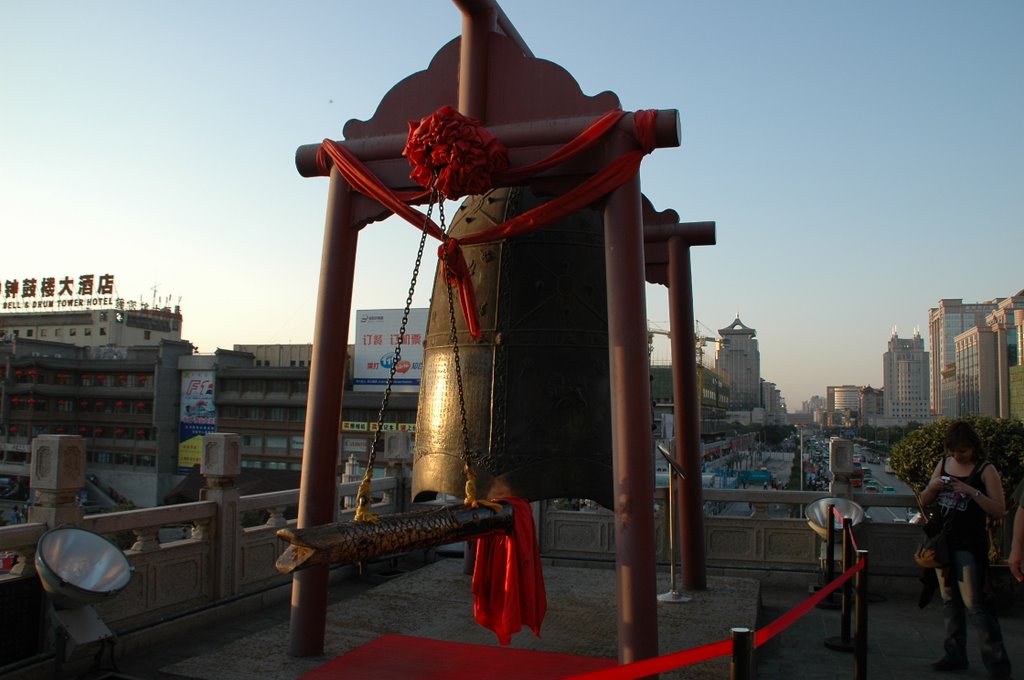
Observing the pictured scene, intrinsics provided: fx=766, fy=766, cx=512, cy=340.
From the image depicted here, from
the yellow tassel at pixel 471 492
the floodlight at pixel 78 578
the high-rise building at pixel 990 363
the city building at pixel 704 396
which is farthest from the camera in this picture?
the high-rise building at pixel 990 363

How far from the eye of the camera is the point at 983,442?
789 cm

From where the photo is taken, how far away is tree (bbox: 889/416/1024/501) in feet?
26.5

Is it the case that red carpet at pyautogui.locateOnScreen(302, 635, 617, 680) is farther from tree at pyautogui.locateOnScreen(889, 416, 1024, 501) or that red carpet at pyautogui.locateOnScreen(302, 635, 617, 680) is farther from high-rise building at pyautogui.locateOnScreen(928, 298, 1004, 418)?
high-rise building at pyautogui.locateOnScreen(928, 298, 1004, 418)

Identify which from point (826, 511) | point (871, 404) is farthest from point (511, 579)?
point (871, 404)

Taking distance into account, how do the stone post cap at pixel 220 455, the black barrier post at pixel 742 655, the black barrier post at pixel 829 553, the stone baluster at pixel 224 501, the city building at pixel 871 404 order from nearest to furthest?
the black barrier post at pixel 742 655, the stone baluster at pixel 224 501, the stone post cap at pixel 220 455, the black barrier post at pixel 829 553, the city building at pixel 871 404

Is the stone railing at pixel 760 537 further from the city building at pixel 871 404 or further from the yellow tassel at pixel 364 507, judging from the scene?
the city building at pixel 871 404

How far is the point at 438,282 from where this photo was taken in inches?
217

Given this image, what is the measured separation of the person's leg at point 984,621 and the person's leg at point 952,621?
11 cm

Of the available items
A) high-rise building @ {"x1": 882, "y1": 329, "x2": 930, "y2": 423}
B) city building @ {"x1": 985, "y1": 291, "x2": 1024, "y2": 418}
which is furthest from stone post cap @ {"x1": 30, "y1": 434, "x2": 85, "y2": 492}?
high-rise building @ {"x1": 882, "y1": 329, "x2": 930, "y2": 423}

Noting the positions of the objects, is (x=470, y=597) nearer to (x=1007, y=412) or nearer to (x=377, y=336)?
(x=377, y=336)

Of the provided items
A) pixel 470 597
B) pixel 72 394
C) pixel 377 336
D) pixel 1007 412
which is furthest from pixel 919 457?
pixel 1007 412

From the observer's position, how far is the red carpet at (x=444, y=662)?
4.63 metres

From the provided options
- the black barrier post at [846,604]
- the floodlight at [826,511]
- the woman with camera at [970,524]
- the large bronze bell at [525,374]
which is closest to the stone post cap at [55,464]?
the large bronze bell at [525,374]

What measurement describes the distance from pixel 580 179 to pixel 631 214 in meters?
0.38
